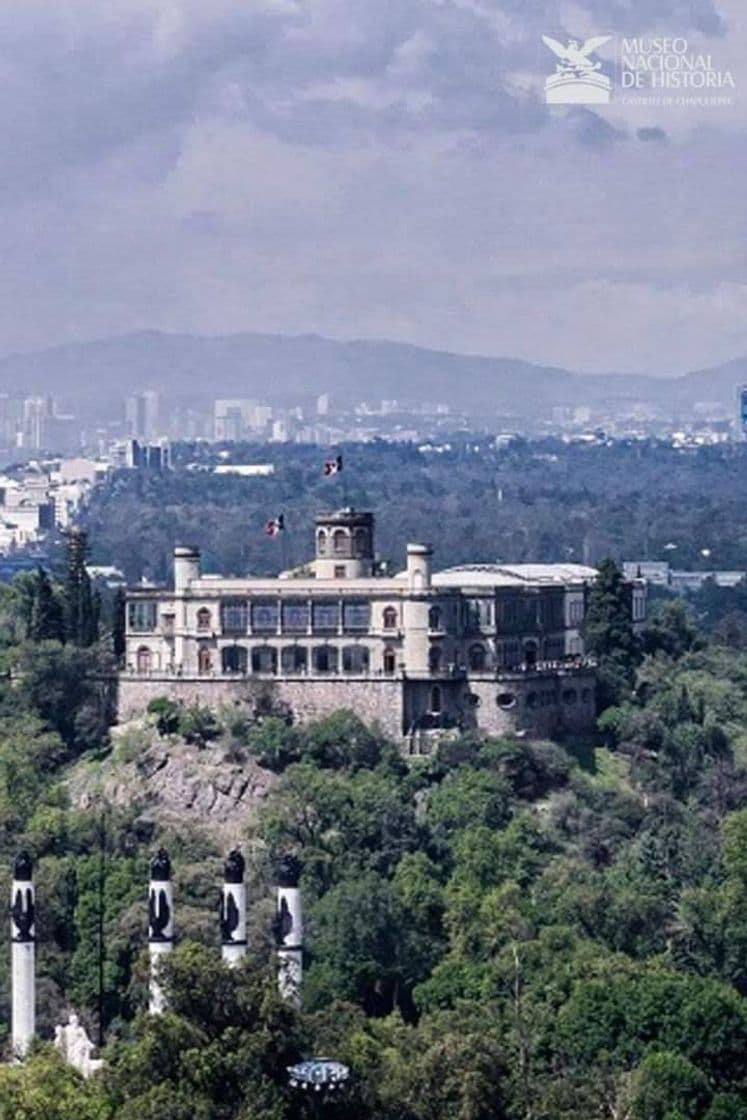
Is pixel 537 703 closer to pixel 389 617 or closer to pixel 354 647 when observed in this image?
pixel 389 617

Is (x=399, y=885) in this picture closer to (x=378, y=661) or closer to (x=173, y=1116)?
(x=378, y=661)

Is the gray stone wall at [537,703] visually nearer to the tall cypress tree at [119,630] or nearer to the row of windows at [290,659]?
the row of windows at [290,659]

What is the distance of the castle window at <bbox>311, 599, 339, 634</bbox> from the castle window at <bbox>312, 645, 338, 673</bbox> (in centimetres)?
A: 34

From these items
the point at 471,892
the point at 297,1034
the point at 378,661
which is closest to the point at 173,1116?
the point at 297,1034

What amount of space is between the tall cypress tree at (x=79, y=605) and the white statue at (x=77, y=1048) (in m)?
21.3

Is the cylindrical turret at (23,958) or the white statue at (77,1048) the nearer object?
the white statue at (77,1048)

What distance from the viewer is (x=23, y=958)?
58.1 meters

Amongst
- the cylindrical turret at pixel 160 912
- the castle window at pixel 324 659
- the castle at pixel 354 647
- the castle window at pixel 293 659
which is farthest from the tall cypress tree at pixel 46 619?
the cylindrical turret at pixel 160 912

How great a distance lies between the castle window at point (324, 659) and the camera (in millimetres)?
75312

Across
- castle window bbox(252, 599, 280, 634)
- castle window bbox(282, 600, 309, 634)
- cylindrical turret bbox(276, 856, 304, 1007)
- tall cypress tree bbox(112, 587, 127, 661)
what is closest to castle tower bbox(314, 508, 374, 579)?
castle window bbox(282, 600, 309, 634)

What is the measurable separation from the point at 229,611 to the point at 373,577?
2559 millimetres

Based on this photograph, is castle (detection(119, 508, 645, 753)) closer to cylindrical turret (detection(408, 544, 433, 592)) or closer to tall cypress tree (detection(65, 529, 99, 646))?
cylindrical turret (detection(408, 544, 433, 592))

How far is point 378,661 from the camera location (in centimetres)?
7512

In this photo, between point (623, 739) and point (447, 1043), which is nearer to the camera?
point (447, 1043)
